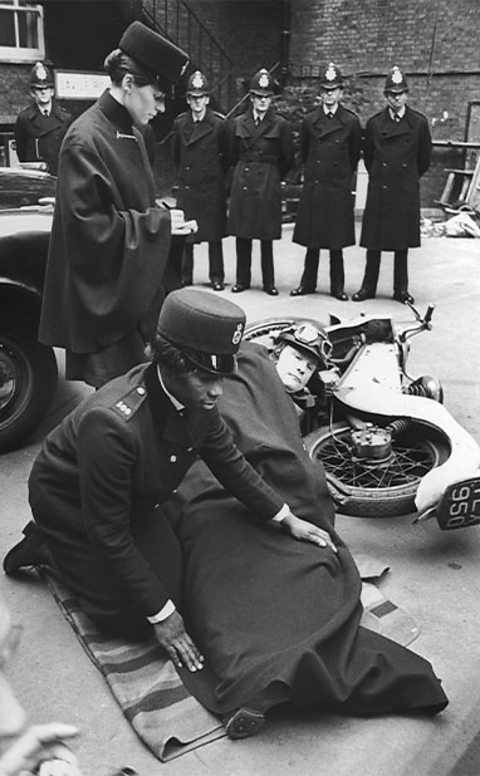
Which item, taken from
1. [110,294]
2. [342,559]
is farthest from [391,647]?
[110,294]

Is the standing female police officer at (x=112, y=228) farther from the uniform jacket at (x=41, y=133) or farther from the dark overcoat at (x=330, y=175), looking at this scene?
the uniform jacket at (x=41, y=133)

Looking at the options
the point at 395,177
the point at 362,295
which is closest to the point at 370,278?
the point at 362,295

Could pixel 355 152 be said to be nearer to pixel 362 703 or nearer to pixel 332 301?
pixel 332 301

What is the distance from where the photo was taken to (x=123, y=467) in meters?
2.87

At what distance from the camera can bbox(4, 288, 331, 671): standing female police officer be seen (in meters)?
2.86

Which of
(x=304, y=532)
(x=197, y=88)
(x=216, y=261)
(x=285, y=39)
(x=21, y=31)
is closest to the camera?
(x=304, y=532)

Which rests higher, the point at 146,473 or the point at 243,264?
the point at 146,473

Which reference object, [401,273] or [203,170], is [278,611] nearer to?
[401,273]

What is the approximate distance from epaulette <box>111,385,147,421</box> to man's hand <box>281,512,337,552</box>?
2.59ft

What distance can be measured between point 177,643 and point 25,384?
2305 millimetres

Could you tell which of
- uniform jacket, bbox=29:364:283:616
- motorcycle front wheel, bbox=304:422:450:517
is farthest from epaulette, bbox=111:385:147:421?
motorcycle front wheel, bbox=304:422:450:517

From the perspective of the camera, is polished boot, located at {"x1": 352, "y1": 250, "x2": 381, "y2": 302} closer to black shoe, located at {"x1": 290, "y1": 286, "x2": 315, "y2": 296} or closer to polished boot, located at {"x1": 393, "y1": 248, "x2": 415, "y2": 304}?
polished boot, located at {"x1": 393, "y1": 248, "x2": 415, "y2": 304}

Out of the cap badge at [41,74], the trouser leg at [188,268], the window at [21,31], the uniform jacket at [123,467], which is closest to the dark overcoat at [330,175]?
the trouser leg at [188,268]

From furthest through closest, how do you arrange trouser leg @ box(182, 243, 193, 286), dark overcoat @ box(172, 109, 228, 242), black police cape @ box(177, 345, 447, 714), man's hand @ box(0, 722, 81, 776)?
trouser leg @ box(182, 243, 193, 286) < dark overcoat @ box(172, 109, 228, 242) < black police cape @ box(177, 345, 447, 714) < man's hand @ box(0, 722, 81, 776)
